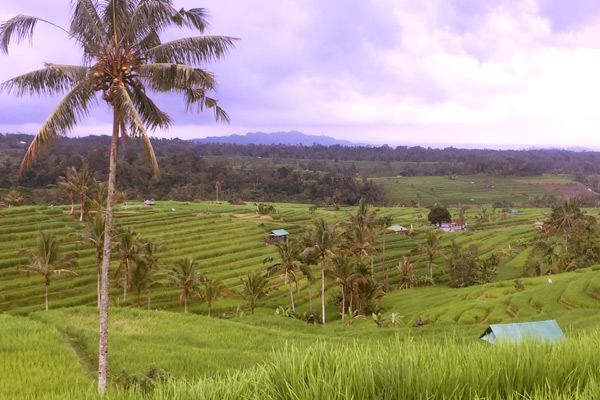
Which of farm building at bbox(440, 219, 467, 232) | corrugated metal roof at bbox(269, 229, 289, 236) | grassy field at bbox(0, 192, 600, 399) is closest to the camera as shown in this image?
grassy field at bbox(0, 192, 600, 399)

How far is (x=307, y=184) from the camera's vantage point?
4724 inches

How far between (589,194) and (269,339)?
456ft

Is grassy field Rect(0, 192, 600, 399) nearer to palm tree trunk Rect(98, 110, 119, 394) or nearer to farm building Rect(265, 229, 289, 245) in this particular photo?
palm tree trunk Rect(98, 110, 119, 394)

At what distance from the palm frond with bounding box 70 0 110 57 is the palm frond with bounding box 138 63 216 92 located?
126 cm

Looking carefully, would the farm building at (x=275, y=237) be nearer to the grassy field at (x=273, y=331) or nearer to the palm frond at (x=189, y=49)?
the grassy field at (x=273, y=331)

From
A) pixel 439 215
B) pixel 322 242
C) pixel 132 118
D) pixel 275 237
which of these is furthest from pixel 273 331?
pixel 439 215

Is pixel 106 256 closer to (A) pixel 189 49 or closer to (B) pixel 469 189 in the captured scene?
(A) pixel 189 49

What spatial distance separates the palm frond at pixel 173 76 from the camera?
31.5 feet

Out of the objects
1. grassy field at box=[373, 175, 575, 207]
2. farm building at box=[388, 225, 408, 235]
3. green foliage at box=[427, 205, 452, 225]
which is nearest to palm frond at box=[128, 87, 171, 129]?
farm building at box=[388, 225, 408, 235]

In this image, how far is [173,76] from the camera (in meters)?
9.92

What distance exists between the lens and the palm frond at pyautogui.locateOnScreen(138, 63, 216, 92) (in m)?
9.61

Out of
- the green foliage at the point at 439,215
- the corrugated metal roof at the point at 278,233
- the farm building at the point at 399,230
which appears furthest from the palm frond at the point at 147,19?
the green foliage at the point at 439,215

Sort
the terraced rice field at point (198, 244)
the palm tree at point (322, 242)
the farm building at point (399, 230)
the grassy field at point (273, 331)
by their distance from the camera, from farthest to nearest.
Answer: the farm building at point (399, 230)
the terraced rice field at point (198, 244)
the palm tree at point (322, 242)
the grassy field at point (273, 331)

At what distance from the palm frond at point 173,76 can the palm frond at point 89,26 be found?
126 cm
